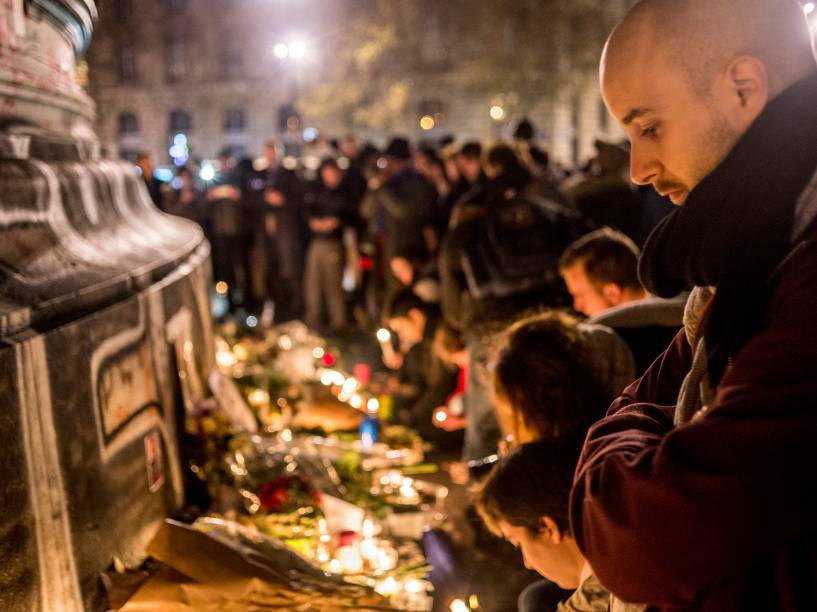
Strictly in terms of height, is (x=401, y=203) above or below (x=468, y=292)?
above

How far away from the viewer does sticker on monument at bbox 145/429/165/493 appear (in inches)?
135

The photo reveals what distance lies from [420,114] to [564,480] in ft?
158

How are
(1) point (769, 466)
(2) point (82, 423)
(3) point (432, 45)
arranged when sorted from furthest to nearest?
1. (3) point (432, 45)
2. (2) point (82, 423)
3. (1) point (769, 466)

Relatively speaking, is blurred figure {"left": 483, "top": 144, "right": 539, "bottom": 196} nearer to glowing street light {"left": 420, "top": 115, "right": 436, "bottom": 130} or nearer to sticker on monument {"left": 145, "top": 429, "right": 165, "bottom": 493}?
sticker on monument {"left": 145, "top": 429, "right": 165, "bottom": 493}

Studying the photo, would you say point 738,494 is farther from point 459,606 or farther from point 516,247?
point 516,247

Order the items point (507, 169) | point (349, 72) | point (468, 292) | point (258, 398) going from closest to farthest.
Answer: point (258, 398) < point (468, 292) < point (507, 169) < point (349, 72)

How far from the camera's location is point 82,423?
2822 mm

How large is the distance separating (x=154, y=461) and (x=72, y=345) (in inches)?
35.1

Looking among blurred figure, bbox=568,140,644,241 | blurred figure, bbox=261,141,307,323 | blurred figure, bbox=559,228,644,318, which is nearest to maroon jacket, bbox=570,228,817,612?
blurred figure, bbox=559,228,644,318

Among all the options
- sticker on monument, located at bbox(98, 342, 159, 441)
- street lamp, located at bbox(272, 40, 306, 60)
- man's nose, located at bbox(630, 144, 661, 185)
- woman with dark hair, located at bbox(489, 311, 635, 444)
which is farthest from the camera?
street lamp, located at bbox(272, 40, 306, 60)

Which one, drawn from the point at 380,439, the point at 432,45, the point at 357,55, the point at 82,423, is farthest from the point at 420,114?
the point at 82,423

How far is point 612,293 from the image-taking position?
3.93 meters

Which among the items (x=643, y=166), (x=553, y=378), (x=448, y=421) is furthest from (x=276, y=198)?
(x=643, y=166)

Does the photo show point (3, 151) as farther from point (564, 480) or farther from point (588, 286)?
point (588, 286)
